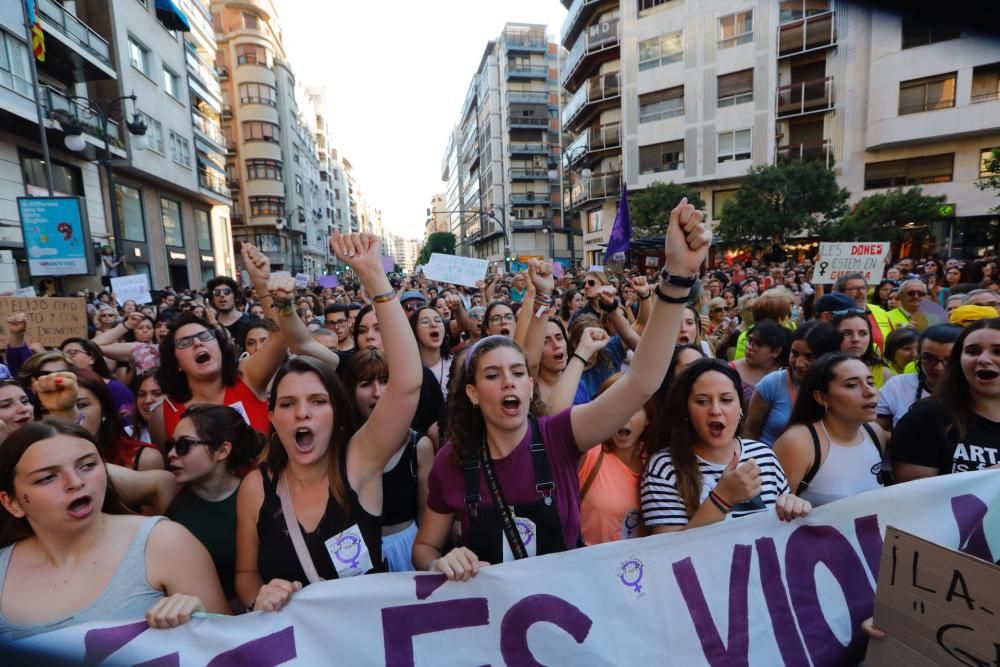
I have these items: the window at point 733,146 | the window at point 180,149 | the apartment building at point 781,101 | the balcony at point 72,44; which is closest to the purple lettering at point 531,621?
the balcony at point 72,44

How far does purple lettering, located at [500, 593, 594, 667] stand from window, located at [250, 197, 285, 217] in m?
49.2

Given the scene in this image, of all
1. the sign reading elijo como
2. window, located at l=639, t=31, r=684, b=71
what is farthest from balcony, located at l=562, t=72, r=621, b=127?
the sign reading elijo como

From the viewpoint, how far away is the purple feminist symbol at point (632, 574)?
2109 millimetres

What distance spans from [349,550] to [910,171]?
33.7 m

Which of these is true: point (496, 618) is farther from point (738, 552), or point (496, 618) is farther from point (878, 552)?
point (878, 552)

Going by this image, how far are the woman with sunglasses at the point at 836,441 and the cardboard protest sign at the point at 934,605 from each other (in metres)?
0.74

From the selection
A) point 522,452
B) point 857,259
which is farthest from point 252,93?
point 522,452

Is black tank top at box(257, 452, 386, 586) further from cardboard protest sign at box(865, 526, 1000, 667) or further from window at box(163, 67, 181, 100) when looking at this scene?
window at box(163, 67, 181, 100)

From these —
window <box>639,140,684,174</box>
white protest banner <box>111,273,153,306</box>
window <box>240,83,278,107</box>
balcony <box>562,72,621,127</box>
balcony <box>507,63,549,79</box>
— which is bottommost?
white protest banner <box>111,273,153,306</box>

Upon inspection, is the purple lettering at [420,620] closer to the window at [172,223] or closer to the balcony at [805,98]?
the window at [172,223]

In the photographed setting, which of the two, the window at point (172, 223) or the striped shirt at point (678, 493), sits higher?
the window at point (172, 223)

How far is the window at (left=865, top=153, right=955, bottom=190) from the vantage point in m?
25.7

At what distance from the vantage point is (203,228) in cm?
2977

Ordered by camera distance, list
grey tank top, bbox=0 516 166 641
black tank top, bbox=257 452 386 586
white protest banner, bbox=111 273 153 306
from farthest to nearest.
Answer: white protest banner, bbox=111 273 153 306
black tank top, bbox=257 452 386 586
grey tank top, bbox=0 516 166 641
